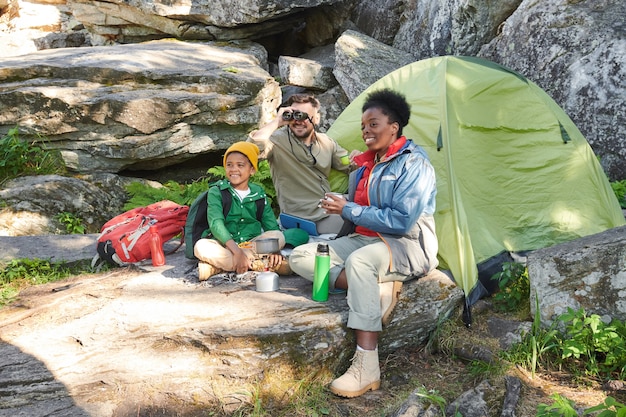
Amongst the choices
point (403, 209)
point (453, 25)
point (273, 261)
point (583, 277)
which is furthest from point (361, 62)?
point (583, 277)

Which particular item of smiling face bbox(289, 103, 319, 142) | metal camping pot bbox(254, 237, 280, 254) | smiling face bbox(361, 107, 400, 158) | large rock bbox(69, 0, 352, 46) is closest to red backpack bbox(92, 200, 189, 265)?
metal camping pot bbox(254, 237, 280, 254)

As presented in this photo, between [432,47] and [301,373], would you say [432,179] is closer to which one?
[301,373]

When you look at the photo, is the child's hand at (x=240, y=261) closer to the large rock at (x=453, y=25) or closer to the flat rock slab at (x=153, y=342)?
the flat rock slab at (x=153, y=342)

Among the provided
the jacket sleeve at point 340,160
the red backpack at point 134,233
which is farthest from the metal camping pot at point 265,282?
the jacket sleeve at point 340,160

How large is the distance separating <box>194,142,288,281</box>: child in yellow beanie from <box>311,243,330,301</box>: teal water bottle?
2.06 ft

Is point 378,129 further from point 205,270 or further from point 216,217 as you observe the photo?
point 205,270

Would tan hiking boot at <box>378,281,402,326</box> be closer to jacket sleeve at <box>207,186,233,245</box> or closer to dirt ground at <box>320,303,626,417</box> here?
dirt ground at <box>320,303,626,417</box>

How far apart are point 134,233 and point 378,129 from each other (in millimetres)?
2670

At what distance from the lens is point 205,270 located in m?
4.77

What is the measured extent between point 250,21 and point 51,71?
160 inches

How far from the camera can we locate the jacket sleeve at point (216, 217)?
481 centimetres

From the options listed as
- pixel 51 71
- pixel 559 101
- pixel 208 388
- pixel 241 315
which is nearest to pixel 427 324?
pixel 241 315

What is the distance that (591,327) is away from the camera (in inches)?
160

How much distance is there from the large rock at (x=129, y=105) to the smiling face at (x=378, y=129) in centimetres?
512
